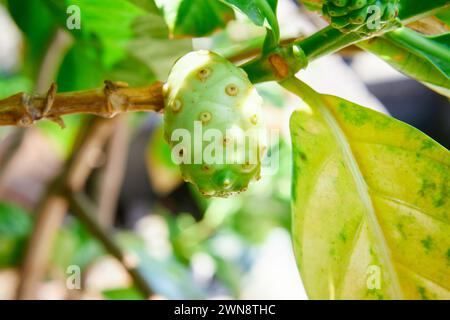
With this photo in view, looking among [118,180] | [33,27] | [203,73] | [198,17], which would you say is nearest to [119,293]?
[118,180]

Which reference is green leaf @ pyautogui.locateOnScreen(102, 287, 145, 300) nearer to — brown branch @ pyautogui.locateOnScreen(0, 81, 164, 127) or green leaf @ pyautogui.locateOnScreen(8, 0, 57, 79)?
green leaf @ pyautogui.locateOnScreen(8, 0, 57, 79)

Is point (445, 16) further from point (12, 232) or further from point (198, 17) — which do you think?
point (12, 232)

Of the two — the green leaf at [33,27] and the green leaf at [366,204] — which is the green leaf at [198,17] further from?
the green leaf at [33,27]

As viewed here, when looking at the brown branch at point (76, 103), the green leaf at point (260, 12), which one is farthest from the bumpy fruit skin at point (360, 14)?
the brown branch at point (76, 103)

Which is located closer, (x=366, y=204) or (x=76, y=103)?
→ (x=76, y=103)
